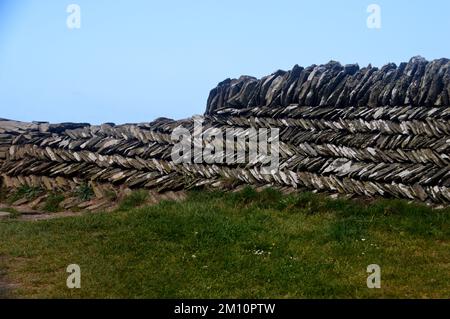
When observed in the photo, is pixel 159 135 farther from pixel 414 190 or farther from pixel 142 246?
pixel 414 190

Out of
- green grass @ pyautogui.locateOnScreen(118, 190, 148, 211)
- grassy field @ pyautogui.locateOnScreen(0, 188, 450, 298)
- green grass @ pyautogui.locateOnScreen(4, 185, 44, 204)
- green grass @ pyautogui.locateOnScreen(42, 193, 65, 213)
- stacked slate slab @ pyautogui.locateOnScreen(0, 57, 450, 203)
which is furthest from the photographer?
green grass @ pyautogui.locateOnScreen(4, 185, 44, 204)

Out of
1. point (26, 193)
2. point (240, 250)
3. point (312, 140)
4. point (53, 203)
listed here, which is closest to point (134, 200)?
point (53, 203)

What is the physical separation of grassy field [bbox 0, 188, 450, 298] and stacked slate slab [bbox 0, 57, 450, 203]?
2.06ft

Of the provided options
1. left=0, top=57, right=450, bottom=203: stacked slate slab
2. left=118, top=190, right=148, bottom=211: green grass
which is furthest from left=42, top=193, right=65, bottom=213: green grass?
left=118, top=190, right=148, bottom=211: green grass

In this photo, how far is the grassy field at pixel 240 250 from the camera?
272 inches

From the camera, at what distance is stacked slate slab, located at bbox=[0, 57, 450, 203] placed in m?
10.5

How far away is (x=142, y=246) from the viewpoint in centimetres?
872

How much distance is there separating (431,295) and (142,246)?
4.52 m

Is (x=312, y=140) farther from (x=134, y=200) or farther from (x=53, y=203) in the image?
(x=53, y=203)

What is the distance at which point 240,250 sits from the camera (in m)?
8.39

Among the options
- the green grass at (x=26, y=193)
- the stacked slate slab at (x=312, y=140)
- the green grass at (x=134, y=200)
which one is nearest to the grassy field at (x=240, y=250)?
the stacked slate slab at (x=312, y=140)

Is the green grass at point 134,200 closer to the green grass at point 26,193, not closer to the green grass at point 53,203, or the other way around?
the green grass at point 53,203

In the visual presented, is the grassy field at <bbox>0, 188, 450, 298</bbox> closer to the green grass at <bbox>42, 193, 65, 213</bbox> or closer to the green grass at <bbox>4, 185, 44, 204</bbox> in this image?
the green grass at <bbox>42, 193, 65, 213</bbox>
